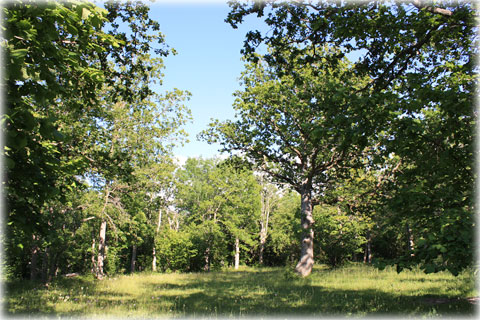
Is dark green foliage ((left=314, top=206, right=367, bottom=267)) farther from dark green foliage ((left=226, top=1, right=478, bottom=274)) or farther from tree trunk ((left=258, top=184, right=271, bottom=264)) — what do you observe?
dark green foliage ((left=226, top=1, right=478, bottom=274))

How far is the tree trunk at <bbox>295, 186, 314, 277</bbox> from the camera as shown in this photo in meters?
19.7

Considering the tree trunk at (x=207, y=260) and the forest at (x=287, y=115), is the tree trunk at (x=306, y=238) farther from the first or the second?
the tree trunk at (x=207, y=260)

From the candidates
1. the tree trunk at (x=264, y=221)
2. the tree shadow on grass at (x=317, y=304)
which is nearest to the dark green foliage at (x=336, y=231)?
the tree trunk at (x=264, y=221)

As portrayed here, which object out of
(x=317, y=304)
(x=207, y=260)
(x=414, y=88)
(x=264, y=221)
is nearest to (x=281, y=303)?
(x=317, y=304)

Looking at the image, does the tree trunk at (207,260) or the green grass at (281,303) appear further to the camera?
the tree trunk at (207,260)

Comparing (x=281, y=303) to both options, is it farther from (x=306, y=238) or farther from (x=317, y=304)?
(x=306, y=238)

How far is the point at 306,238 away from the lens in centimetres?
2017

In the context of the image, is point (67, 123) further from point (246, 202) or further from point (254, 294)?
point (246, 202)

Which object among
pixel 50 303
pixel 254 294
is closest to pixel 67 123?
pixel 50 303

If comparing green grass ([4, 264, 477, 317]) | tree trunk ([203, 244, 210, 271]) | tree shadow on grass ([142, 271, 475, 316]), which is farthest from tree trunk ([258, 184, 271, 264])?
tree shadow on grass ([142, 271, 475, 316])

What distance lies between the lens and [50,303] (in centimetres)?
1158

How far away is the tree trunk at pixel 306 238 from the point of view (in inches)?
777

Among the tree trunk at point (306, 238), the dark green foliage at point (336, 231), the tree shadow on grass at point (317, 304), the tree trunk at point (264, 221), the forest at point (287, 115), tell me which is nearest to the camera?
the forest at point (287, 115)

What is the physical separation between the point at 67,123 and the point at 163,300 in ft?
25.0
